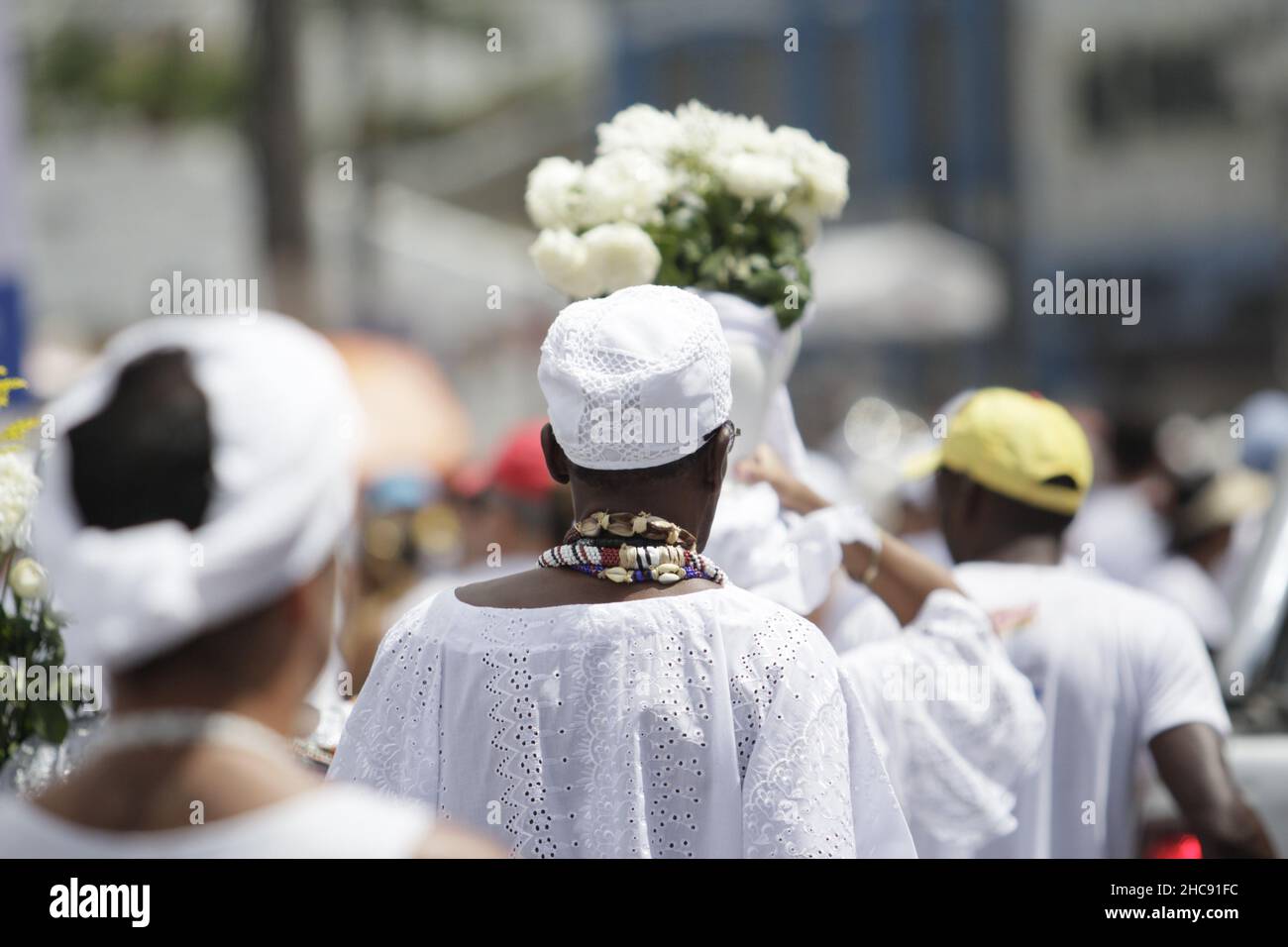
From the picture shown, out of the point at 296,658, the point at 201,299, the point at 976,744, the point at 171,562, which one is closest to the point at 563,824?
the point at 296,658

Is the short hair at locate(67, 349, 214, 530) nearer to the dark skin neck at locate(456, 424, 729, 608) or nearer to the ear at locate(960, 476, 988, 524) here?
the dark skin neck at locate(456, 424, 729, 608)

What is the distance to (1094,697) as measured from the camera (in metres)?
3.57

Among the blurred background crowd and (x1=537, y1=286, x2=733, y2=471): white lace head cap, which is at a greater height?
the blurred background crowd

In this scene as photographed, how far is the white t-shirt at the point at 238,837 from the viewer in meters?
1.52

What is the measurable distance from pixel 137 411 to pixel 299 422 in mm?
155

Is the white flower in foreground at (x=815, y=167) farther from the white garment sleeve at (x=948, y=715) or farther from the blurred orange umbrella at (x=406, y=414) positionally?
the blurred orange umbrella at (x=406, y=414)

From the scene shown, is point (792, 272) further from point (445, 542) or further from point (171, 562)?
point (445, 542)

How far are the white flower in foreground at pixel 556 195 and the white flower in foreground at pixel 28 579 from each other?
1.28 metres

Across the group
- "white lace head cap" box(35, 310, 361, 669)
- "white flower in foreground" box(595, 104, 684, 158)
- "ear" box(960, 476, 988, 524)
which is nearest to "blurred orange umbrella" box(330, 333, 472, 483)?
"ear" box(960, 476, 988, 524)

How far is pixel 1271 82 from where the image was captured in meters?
22.0

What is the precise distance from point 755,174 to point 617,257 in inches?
14.9

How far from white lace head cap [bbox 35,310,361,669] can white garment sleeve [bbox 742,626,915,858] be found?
0.83 metres

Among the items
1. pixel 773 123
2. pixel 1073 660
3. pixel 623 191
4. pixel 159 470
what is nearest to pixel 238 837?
pixel 159 470

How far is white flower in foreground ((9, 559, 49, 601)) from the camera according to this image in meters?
2.59
